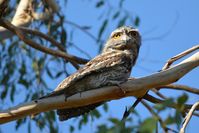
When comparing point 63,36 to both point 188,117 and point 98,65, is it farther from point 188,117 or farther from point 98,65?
point 188,117

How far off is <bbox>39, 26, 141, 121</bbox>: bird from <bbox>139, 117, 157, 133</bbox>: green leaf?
1.29 metres

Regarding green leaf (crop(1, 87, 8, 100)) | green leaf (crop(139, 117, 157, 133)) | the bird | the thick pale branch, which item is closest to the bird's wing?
the bird

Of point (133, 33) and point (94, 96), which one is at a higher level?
point (133, 33)

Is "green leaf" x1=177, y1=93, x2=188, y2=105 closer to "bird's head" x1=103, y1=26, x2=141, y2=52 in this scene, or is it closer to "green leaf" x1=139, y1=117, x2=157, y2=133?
"green leaf" x1=139, y1=117, x2=157, y2=133

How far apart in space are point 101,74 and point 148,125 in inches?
66.3

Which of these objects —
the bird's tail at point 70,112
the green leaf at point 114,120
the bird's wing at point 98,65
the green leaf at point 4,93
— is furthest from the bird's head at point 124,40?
the green leaf at point 4,93

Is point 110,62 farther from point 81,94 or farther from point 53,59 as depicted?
point 53,59

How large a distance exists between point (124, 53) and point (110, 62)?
229 millimetres

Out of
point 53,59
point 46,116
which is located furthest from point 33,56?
point 46,116

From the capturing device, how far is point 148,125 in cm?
208

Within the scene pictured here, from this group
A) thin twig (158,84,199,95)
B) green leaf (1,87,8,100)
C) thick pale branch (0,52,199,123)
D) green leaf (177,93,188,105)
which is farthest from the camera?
green leaf (1,87,8,100)

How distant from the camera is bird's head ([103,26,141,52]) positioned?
418 cm

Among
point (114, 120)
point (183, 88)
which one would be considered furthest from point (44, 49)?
→ point (114, 120)

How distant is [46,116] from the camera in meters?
6.41
